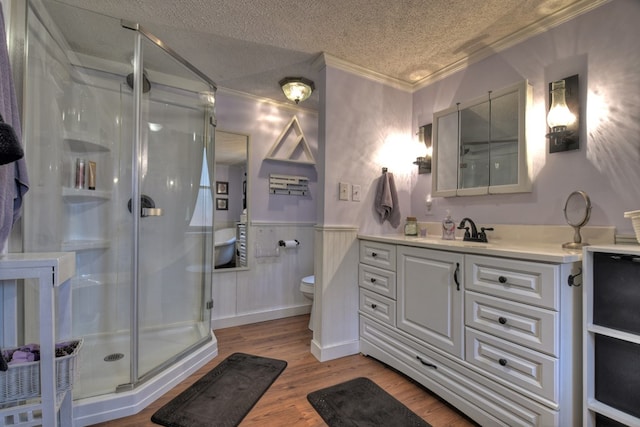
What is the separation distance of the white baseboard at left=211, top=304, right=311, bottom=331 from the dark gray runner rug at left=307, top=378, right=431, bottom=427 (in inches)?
50.5

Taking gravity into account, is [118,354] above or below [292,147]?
below

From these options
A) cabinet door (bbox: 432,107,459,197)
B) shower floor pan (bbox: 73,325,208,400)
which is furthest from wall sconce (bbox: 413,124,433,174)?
shower floor pan (bbox: 73,325,208,400)

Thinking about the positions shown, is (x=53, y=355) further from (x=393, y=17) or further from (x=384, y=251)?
(x=393, y=17)

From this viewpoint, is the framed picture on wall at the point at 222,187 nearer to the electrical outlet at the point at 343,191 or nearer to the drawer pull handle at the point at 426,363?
the electrical outlet at the point at 343,191

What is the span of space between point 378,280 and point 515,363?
922 millimetres

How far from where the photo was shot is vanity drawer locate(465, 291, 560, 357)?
3.77ft

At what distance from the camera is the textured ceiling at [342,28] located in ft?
5.27

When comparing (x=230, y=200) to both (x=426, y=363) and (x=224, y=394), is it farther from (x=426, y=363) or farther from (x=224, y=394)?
(x=426, y=363)

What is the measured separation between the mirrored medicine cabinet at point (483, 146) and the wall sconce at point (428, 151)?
8 centimetres

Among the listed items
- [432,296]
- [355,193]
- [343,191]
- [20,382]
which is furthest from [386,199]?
[20,382]

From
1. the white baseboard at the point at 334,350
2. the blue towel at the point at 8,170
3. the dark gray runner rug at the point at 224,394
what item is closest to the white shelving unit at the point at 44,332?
the blue towel at the point at 8,170

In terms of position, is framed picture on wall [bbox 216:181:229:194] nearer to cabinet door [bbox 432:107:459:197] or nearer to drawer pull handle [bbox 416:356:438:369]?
cabinet door [bbox 432:107:459:197]

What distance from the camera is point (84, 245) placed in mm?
1988

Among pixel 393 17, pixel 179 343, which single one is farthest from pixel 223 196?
pixel 393 17
